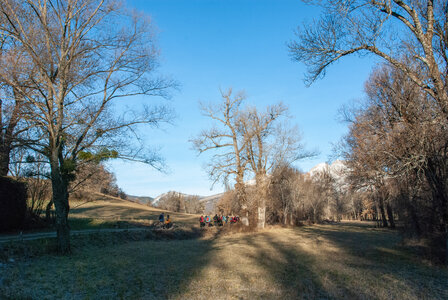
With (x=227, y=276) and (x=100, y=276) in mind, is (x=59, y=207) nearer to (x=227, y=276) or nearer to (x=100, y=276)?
(x=100, y=276)

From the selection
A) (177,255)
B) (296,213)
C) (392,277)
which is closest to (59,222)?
(177,255)

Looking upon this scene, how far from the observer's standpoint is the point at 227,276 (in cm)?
812

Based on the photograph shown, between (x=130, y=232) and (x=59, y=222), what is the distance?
26.2 feet

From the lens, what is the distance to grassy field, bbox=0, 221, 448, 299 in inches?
249

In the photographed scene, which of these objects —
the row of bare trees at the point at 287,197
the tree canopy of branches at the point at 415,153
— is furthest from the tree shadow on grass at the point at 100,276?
the row of bare trees at the point at 287,197

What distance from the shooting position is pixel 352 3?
5867mm

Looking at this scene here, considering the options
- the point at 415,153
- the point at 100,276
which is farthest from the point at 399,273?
the point at 100,276

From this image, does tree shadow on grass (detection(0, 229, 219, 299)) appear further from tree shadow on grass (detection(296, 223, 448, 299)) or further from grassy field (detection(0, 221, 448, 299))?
tree shadow on grass (detection(296, 223, 448, 299))

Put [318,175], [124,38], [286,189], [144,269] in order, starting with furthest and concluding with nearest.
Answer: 1. [318,175]
2. [286,189]
3. [124,38]
4. [144,269]

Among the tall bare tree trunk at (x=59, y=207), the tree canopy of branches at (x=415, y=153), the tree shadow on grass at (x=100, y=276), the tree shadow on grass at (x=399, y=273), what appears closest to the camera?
the tree shadow on grass at (x=399, y=273)

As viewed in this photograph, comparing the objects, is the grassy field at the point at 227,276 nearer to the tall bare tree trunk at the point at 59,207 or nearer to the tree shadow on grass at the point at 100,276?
the tree shadow on grass at the point at 100,276

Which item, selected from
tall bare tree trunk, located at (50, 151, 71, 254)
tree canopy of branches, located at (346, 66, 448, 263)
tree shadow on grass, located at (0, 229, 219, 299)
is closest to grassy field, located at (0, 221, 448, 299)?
tree shadow on grass, located at (0, 229, 219, 299)

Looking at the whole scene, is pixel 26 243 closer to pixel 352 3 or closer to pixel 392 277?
pixel 392 277

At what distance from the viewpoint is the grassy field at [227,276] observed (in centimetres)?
632
